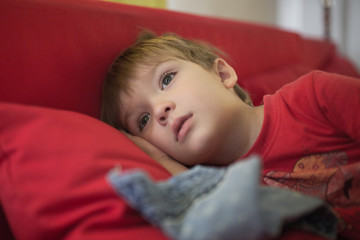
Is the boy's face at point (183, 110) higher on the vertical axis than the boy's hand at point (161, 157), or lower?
higher

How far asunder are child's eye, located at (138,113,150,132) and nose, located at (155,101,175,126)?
0.30 feet

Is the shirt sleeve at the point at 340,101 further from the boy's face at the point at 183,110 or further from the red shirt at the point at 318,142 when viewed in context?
the boy's face at the point at 183,110

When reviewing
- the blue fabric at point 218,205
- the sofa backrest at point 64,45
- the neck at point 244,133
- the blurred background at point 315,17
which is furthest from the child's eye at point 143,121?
the blurred background at point 315,17

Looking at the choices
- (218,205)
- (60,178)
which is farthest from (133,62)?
(218,205)

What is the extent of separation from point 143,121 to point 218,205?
509mm

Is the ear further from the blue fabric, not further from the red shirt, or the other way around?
the blue fabric

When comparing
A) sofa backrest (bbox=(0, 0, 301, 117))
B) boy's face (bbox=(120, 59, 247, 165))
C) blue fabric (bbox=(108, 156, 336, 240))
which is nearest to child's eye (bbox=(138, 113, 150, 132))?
boy's face (bbox=(120, 59, 247, 165))

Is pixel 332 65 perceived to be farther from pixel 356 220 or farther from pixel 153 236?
pixel 153 236

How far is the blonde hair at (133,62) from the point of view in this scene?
0.95 m

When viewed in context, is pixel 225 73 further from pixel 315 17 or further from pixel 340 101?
pixel 315 17

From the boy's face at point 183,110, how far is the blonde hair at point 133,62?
0.02 meters

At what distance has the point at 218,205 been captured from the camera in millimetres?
492

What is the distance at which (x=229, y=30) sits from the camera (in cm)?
148

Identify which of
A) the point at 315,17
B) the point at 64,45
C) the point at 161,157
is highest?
the point at 64,45
